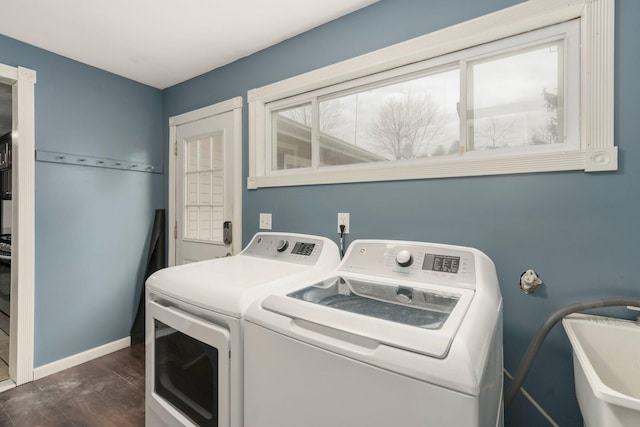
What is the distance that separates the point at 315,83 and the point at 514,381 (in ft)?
6.22

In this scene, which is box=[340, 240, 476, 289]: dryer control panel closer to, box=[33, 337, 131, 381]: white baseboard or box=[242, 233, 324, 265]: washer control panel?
box=[242, 233, 324, 265]: washer control panel

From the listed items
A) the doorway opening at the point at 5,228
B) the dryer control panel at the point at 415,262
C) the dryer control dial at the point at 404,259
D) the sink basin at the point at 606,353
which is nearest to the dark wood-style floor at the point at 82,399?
the doorway opening at the point at 5,228

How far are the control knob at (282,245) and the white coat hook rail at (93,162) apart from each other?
6.05ft

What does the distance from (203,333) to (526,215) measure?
57.1 inches

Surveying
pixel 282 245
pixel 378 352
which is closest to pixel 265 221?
pixel 282 245

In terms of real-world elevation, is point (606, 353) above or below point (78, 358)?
above

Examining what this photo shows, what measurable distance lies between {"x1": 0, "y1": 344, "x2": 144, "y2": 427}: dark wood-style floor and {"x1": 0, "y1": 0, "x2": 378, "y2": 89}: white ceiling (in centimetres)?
246

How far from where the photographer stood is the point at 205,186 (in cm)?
265

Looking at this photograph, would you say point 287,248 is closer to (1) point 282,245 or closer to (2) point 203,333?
(1) point 282,245

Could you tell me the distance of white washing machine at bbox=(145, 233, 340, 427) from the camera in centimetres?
108

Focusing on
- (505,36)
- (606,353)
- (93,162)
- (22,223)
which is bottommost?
(606,353)

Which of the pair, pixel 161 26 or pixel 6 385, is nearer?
pixel 161 26

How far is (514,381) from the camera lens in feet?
4.05

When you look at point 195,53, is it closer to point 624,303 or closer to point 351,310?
point 351,310
